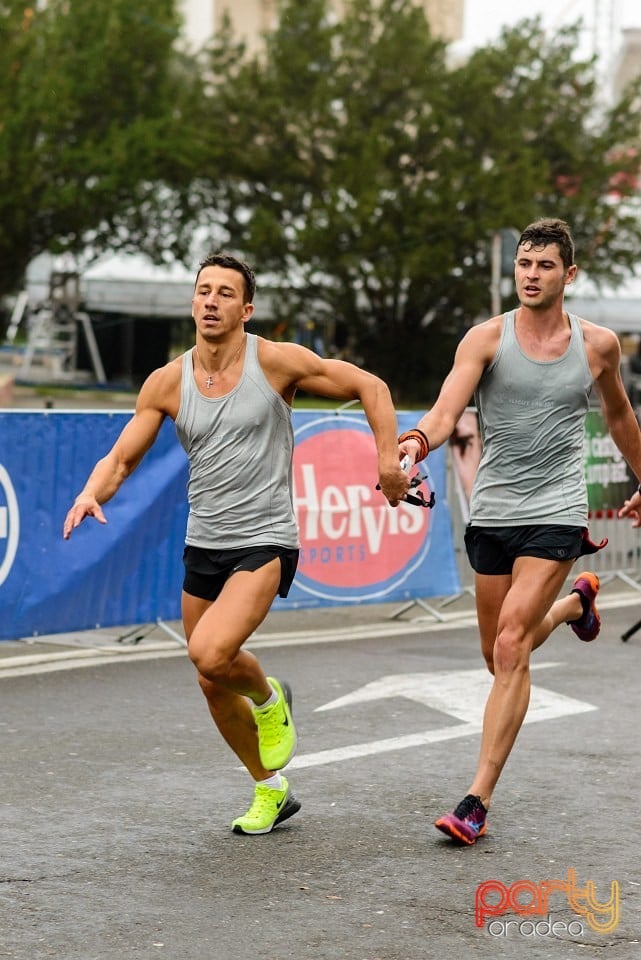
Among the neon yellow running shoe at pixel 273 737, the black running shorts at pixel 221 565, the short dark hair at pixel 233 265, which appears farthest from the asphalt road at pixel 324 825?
the short dark hair at pixel 233 265

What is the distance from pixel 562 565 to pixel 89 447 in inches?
175

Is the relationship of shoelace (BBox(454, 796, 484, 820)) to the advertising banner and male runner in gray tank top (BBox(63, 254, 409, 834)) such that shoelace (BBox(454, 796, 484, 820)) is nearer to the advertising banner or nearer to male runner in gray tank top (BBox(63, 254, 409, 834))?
male runner in gray tank top (BBox(63, 254, 409, 834))

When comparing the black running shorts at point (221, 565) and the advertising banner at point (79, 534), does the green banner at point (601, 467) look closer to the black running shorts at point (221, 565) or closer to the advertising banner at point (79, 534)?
the advertising banner at point (79, 534)

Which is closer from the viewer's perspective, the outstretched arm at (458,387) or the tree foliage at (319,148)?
→ the outstretched arm at (458,387)

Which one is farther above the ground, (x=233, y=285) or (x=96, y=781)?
(x=233, y=285)

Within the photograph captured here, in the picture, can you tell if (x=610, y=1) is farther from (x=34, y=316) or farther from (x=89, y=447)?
(x=89, y=447)

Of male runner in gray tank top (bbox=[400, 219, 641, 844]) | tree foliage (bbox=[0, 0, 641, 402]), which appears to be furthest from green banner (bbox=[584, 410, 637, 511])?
tree foliage (bbox=[0, 0, 641, 402])

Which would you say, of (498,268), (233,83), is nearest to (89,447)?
(498,268)

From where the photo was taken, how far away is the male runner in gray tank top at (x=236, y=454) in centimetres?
559

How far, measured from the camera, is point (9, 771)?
6.64m

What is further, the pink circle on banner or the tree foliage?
the tree foliage

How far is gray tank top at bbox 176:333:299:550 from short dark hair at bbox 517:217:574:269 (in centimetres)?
102

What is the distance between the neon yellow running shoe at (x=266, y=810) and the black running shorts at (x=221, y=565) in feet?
2.29

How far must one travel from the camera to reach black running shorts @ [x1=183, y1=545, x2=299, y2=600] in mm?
5637
